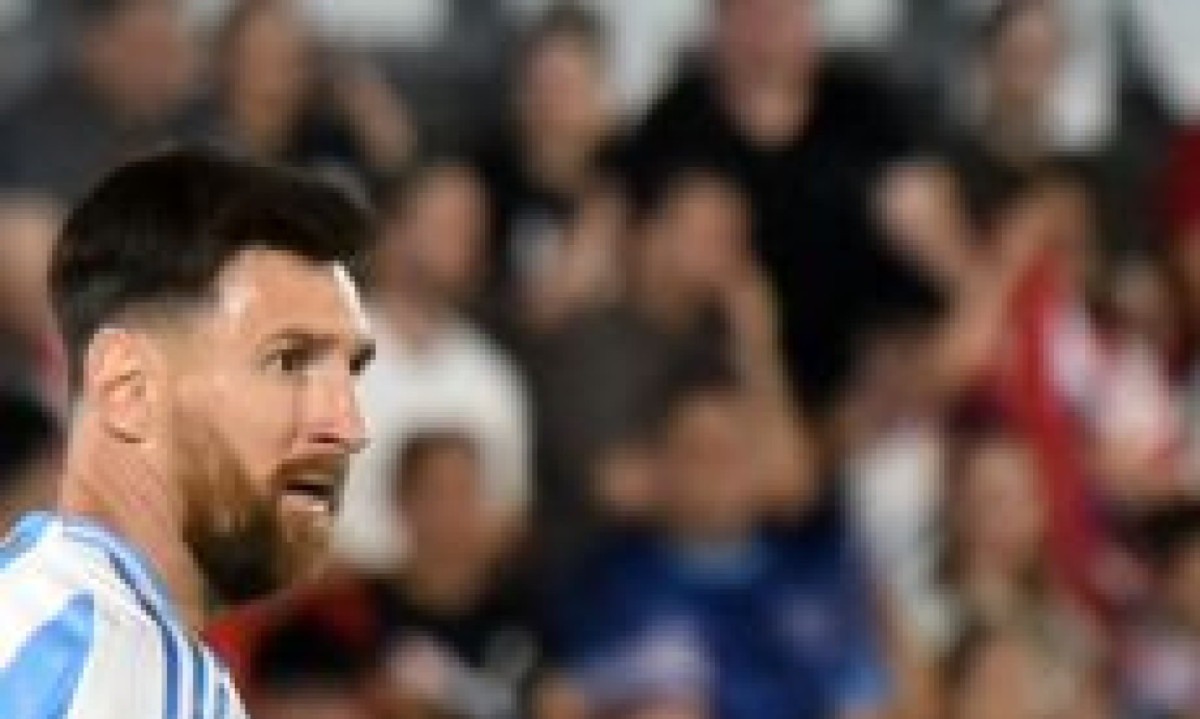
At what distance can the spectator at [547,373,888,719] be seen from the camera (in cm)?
545

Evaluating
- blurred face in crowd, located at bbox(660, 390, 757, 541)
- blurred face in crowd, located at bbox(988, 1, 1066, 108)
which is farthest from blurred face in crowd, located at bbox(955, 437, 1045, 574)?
blurred face in crowd, located at bbox(988, 1, 1066, 108)

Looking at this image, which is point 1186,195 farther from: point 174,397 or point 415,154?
point 174,397

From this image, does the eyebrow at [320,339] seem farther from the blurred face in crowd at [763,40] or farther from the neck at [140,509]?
the blurred face in crowd at [763,40]

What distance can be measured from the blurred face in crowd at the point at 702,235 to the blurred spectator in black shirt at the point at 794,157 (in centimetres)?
4

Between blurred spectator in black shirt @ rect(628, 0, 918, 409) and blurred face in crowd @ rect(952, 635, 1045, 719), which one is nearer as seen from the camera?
blurred face in crowd @ rect(952, 635, 1045, 719)

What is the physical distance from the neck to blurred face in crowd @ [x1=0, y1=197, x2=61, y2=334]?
2.89m

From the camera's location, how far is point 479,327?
18.3 ft

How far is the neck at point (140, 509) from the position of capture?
1983mm

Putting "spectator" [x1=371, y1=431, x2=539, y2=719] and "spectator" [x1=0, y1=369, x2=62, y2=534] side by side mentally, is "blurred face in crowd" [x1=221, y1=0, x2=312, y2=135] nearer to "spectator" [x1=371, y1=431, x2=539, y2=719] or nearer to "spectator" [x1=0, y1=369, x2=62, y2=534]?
"spectator" [x1=371, y1=431, x2=539, y2=719]

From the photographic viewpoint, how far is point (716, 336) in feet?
19.4

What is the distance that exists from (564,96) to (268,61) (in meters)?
0.71

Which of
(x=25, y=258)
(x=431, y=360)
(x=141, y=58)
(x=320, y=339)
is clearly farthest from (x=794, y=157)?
(x=320, y=339)

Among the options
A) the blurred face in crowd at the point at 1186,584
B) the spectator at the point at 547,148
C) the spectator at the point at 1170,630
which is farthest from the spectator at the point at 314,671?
the blurred face in crowd at the point at 1186,584

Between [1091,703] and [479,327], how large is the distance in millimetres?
1533
